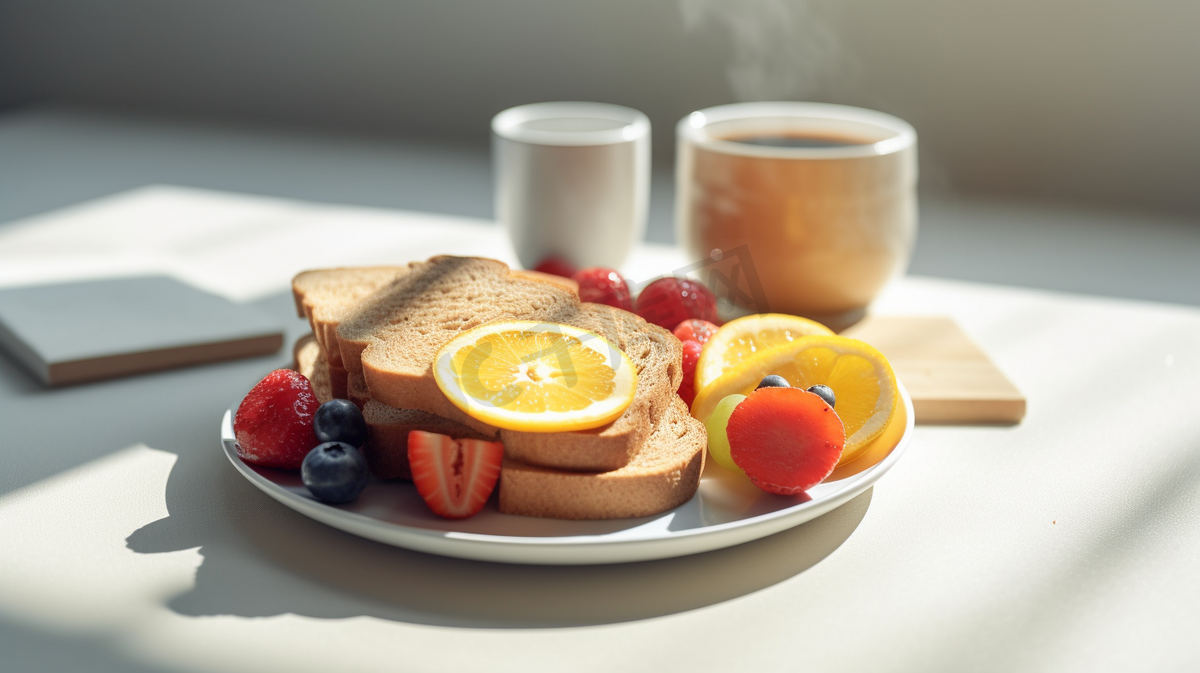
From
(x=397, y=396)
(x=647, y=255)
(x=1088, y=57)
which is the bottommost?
(x=647, y=255)

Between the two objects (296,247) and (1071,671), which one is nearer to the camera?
(1071,671)

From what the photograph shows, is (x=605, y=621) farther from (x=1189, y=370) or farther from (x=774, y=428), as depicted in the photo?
(x=1189, y=370)

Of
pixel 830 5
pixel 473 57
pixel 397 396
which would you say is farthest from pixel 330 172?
pixel 397 396

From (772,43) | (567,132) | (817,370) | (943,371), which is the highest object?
(772,43)

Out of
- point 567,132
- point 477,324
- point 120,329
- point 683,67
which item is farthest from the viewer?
point 683,67

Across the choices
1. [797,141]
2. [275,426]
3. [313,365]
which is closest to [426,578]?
[275,426]

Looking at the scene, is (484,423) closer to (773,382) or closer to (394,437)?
(394,437)
